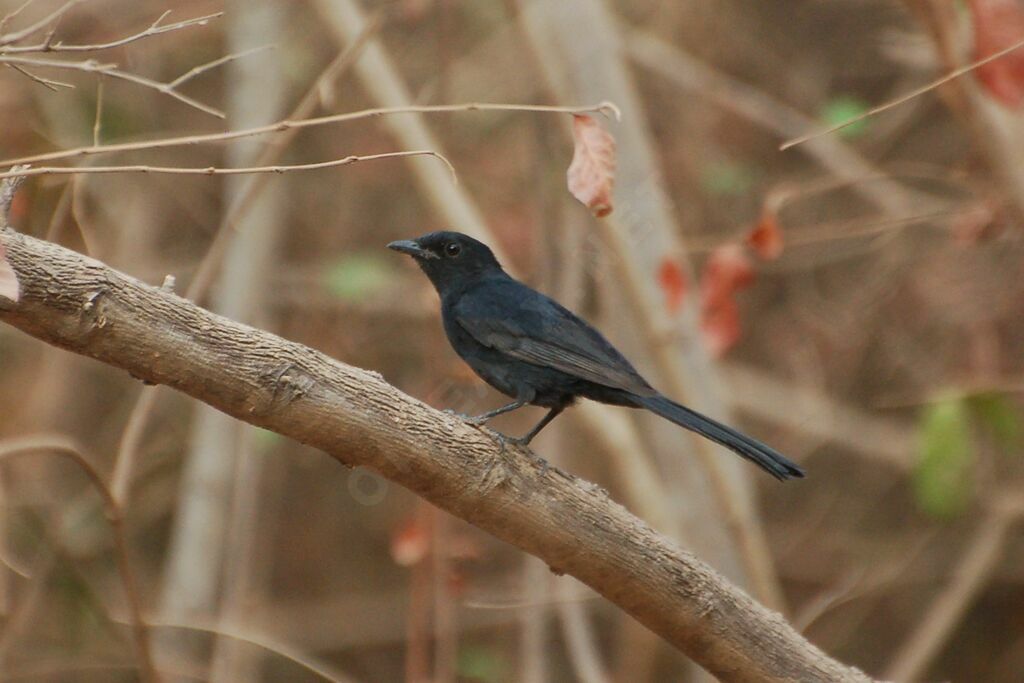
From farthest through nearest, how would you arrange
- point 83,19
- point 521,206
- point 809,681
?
point 521,206, point 83,19, point 809,681

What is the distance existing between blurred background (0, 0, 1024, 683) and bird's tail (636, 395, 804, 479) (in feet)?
5.08

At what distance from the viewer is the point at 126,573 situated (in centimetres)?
328

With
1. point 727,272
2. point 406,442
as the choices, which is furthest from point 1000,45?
point 406,442

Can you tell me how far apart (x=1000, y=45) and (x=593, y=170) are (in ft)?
5.20

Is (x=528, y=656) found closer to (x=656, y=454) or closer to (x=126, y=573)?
(x=656, y=454)

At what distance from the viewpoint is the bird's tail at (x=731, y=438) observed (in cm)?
309

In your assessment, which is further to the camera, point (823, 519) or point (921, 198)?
point (823, 519)

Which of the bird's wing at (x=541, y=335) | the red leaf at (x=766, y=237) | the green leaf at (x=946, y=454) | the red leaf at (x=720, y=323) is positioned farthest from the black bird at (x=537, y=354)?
the green leaf at (x=946, y=454)

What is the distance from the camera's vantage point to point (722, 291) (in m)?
4.62

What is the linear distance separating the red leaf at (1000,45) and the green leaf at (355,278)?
327cm

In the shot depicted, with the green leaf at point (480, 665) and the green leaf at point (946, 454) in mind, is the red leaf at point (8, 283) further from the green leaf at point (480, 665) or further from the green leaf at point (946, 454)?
the green leaf at point (480, 665)

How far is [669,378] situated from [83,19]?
3.60 meters

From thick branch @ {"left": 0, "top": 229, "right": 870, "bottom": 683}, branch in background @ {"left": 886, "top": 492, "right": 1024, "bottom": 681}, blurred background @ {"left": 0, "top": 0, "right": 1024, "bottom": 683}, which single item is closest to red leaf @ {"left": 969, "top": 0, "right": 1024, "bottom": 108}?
blurred background @ {"left": 0, "top": 0, "right": 1024, "bottom": 683}

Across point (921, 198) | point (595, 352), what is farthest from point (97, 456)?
point (921, 198)
